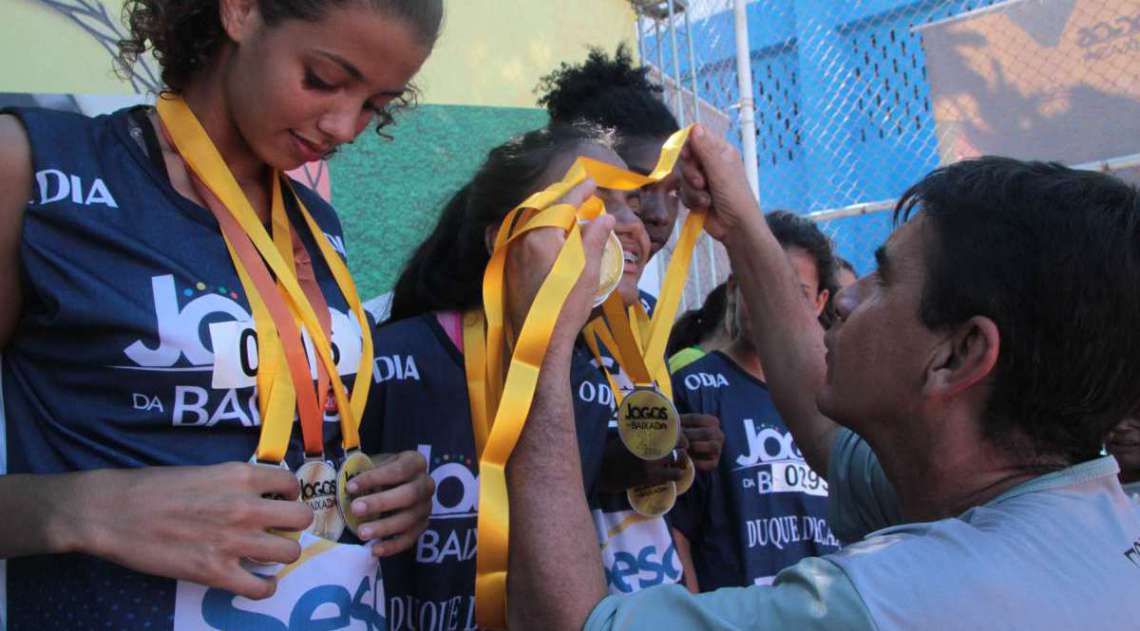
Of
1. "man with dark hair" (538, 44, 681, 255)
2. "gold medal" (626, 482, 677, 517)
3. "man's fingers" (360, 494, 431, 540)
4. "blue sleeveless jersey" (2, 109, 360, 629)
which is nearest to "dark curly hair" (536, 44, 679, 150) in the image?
"man with dark hair" (538, 44, 681, 255)

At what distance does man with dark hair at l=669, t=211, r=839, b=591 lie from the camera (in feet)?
9.22

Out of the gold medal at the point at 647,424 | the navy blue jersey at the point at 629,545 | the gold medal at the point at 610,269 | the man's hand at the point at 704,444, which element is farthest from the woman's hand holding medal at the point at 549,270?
the man's hand at the point at 704,444

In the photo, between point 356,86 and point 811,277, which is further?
point 811,277

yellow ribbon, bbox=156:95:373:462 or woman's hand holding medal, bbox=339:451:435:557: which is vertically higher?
yellow ribbon, bbox=156:95:373:462

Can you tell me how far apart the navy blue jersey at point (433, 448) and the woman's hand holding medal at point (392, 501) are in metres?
0.39

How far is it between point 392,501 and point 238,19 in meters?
0.80

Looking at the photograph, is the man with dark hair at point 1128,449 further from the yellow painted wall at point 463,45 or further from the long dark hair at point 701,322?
the yellow painted wall at point 463,45

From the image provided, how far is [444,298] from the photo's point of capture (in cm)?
229

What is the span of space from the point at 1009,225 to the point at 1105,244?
0.45 ft

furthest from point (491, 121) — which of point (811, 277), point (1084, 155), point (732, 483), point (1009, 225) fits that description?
point (1009, 225)

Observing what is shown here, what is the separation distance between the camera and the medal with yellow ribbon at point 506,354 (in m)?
1.43

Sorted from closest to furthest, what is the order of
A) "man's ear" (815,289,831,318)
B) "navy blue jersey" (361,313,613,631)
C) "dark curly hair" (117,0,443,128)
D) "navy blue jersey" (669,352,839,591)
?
"dark curly hair" (117,0,443,128)
"navy blue jersey" (361,313,613,631)
"navy blue jersey" (669,352,839,591)
"man's ear" (815,289,831,318)

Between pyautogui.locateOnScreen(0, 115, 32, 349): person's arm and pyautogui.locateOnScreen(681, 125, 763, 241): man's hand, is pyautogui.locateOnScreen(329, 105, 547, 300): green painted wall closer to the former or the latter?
pyautogui.locateOnScreen(681, 125, 763, 241): man's hand

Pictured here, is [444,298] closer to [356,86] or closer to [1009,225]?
[356,86]
